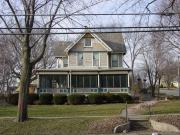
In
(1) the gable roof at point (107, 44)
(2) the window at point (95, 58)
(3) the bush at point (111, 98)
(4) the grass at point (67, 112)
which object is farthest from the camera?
(2) the window at point (95, 58)

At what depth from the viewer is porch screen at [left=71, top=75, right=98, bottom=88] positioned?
47938 millimetres

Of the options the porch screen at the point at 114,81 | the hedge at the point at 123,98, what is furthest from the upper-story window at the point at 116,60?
the hedge at the point at 123,98

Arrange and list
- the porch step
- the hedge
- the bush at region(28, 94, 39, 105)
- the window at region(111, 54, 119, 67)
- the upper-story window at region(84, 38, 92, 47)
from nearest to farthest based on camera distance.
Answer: the porch step, the bush at region(28, 94, 39, 105), the hedge, the upper-story window at region(84, 38, 92, 47), the window at region(111, 54, 119, 67)

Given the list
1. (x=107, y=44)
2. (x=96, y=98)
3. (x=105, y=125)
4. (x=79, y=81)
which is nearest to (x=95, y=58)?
(x=107, y=44)

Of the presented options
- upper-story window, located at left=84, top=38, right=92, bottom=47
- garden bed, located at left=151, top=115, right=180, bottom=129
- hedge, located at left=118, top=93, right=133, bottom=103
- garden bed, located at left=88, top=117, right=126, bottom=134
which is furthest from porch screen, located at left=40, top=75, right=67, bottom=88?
garden bed, located at left=151, top=115, right=180, bottom=129

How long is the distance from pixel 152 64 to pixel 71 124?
58.0 metres

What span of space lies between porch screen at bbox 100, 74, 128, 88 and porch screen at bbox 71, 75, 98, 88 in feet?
3.09

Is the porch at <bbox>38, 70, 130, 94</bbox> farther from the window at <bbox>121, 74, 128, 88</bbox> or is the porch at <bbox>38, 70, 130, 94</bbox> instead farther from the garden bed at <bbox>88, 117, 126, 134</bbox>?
the garden bed at <bbox>88, 117, 126, 134</bbox>

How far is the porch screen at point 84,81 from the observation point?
1887 inches

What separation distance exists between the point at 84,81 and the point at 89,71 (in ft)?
4.36

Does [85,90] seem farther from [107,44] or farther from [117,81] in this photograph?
[107,44]

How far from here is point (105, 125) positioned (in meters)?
21.7

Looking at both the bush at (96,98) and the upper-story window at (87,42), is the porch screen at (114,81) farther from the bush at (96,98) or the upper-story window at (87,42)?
the bush at (96,98)

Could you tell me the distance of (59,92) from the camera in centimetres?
4684
